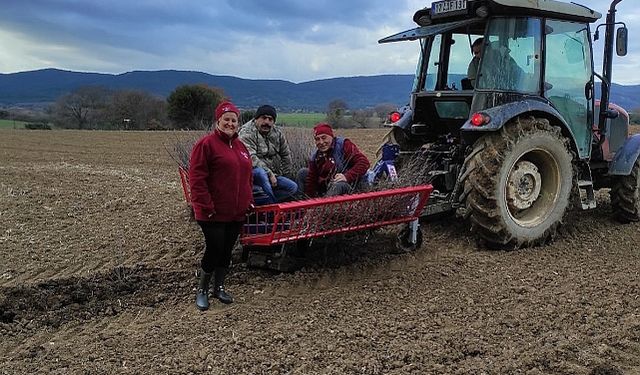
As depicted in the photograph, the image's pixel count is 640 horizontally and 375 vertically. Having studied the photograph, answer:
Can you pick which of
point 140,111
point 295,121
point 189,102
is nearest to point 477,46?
point 295,121

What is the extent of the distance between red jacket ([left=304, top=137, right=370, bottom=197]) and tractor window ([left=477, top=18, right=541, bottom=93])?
1390 millimetres

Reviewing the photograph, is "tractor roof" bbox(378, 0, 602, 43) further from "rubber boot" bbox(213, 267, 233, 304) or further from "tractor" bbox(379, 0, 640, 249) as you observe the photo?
"rubber boot" bbox(213, 267, 233, 304)

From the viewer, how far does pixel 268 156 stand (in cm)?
564

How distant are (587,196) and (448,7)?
2.35 metres

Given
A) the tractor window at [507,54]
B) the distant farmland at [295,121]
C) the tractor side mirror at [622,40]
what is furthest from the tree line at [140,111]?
the tractor window at [507,54]

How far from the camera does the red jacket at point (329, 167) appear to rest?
17.6 feet

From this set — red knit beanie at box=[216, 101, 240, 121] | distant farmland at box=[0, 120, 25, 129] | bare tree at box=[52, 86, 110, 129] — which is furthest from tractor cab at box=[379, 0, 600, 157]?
bare tree at box=[52, 86, 110, 129]

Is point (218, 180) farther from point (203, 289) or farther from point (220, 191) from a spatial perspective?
point (203, 289)

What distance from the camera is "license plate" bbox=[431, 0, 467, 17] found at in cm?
581

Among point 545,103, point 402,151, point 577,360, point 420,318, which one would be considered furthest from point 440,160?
point 577,360

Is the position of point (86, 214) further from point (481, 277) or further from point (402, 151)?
point (481, 277)

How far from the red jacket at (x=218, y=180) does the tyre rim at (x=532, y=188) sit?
8.34 feet

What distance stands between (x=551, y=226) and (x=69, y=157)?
12114 millimetres

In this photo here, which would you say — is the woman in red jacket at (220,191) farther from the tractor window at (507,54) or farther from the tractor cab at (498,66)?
the tractor window at (507,54)
